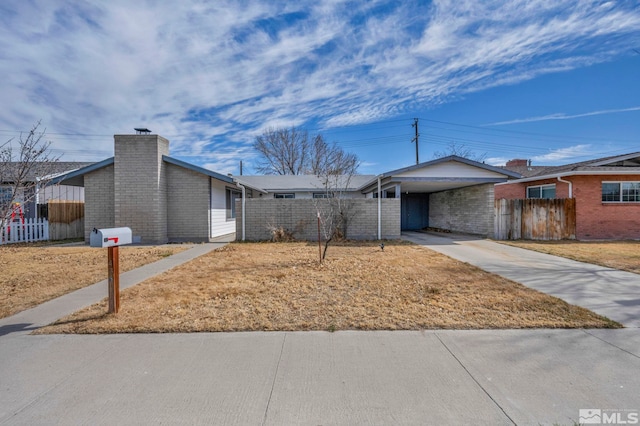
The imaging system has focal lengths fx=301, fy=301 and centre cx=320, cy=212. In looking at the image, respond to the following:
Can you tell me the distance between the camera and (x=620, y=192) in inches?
545

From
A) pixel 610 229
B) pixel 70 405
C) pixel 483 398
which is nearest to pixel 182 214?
pixel 70 405

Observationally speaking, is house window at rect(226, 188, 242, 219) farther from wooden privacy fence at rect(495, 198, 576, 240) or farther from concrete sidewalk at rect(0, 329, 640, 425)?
wooden privacy fence at rect(495, 198, 576, 240)

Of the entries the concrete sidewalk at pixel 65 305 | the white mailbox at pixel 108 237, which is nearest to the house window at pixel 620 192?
the concrete sidewalk at pixel 65 305

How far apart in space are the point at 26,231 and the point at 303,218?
1252cm

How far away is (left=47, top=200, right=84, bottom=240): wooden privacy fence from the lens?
1439cm

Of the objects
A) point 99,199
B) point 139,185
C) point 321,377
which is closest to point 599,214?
point 321,377

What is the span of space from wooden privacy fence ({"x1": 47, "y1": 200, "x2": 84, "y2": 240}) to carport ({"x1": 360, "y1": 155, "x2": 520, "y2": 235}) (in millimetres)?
15018

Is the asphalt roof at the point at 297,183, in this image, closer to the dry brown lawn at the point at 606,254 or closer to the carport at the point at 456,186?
the carport at the point at 456,186

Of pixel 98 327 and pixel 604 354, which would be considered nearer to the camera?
pixel 604 354

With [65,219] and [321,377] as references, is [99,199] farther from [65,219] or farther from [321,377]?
[321,377]

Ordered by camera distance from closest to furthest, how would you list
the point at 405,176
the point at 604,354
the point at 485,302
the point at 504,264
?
the point at 604,354 → the point at 485,302 → the point at 504,264 → the point at 405,176

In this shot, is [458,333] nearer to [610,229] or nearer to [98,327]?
[98,327]

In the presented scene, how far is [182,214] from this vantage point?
1374cm

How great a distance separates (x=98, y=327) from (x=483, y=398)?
4.43 metres
